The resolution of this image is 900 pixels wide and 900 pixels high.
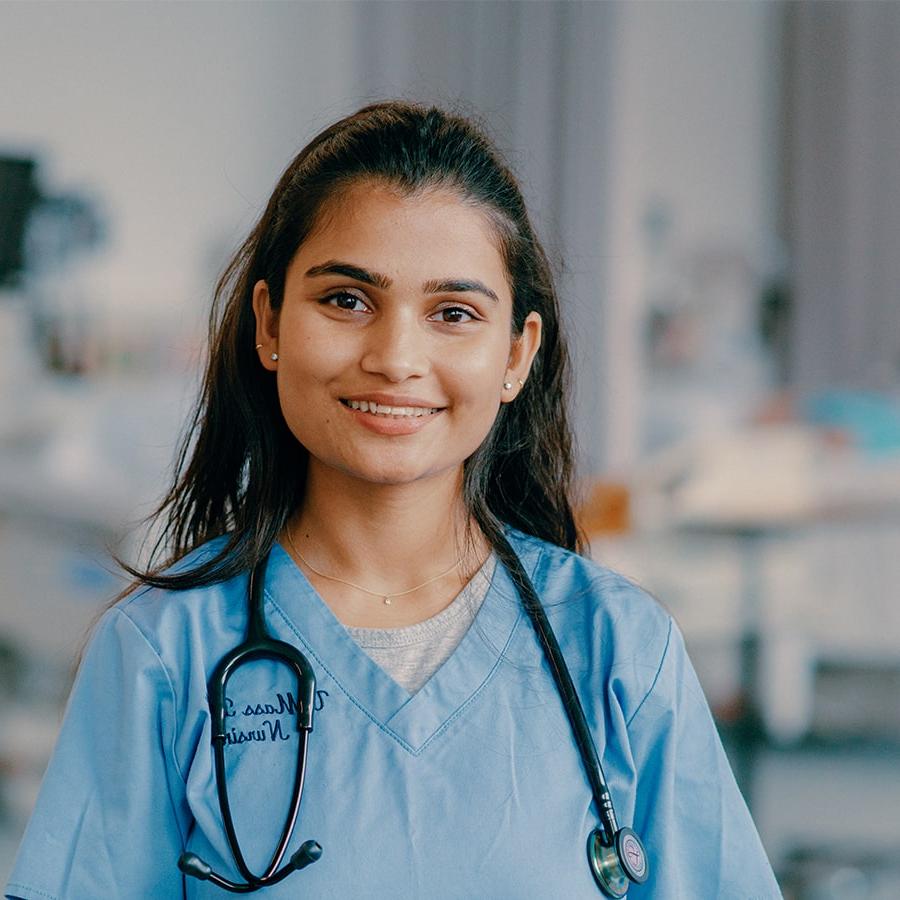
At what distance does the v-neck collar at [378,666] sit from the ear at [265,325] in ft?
0.50

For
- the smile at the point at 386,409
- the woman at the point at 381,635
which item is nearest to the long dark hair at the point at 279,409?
the woman at the point at 381,635

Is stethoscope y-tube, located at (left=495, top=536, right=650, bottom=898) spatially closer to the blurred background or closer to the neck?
the neck

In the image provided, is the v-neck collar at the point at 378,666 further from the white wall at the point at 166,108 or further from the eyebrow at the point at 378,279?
the white wall at the point at 166,108

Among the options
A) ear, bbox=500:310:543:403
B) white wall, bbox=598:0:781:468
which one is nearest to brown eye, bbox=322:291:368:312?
ear, bbox=500:310:543:403

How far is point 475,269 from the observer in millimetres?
942

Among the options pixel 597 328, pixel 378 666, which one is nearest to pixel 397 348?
pixel 378 666

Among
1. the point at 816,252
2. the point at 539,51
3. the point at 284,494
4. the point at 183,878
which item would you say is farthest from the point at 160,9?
the point at 183,878

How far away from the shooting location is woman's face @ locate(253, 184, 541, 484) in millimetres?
913

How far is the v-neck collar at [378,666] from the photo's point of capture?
0.94m

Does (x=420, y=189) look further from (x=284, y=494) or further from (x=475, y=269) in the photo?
(x=284, y=494)

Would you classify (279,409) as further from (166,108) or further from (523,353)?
(166,108)

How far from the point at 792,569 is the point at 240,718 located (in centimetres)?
236

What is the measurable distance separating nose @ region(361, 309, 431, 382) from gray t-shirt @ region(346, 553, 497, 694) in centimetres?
21

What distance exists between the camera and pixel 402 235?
0.92 metres
